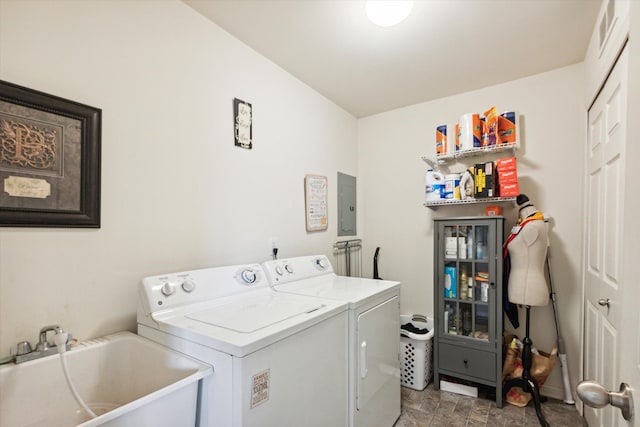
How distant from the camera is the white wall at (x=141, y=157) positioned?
1.12 metres

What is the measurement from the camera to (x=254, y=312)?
131 centimetres

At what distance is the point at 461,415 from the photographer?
6.77ft

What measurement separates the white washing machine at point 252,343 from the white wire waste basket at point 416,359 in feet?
3.86

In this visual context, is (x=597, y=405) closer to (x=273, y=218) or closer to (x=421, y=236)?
(x=273, y=218)

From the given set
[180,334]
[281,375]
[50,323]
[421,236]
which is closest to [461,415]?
[421,236]

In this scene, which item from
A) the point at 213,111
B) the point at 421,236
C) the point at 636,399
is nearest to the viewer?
the point at 636,399

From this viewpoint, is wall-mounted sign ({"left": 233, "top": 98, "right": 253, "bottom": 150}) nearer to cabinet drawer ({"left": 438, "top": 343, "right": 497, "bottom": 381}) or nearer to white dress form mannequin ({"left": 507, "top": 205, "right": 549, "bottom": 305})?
white dress form mannequin ({"left": 507, "top": 205, "right": 549, "bottom": 305})

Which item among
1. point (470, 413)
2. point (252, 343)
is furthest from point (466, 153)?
point (252, 343)

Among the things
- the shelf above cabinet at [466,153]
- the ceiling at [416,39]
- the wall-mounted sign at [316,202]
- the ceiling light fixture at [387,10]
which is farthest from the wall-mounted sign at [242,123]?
the shelf above cabinet at [466,153]

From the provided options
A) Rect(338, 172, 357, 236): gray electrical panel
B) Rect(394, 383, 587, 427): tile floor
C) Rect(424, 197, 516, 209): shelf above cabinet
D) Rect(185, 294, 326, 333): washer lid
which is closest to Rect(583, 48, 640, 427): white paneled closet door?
Rect(394, 383, 587, 427): tile floor

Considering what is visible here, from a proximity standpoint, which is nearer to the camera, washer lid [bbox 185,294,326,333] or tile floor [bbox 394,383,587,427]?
washer lid [bbox 185,294,326,333]

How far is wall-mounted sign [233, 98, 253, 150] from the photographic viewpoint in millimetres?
1907

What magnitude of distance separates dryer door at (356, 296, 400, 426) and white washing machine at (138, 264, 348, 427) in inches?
5.4

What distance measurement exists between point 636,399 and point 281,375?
0.94m
